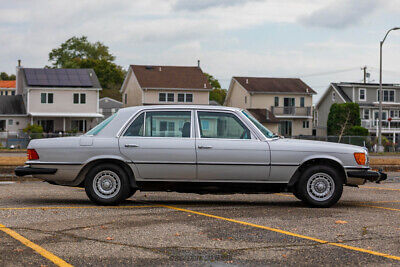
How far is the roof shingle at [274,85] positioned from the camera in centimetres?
7115

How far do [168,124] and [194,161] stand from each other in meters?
0.80

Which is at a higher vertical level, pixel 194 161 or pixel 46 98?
pixel 46 98

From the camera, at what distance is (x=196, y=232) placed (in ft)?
25.6

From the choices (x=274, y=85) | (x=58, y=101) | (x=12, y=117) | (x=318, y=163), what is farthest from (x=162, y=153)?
(x=274, y=85)

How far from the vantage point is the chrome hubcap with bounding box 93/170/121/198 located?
10.4 meters

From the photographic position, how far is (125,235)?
7531mm

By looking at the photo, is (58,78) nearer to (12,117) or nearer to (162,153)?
(12,117)

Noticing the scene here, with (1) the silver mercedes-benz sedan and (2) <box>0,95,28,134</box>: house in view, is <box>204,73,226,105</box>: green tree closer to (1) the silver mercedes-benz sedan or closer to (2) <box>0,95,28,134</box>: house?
(2) <box>0,95,28,134</box>: house

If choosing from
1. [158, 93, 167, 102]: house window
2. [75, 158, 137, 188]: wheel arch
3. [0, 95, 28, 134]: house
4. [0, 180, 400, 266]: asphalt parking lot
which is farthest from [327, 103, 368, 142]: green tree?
[75, 158, 137, 188]: wheel arch

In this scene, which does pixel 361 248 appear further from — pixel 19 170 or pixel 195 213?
pixel 19 170

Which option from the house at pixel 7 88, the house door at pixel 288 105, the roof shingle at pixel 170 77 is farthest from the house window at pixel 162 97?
the house at pixel 7 88

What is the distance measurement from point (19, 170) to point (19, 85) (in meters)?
60.9

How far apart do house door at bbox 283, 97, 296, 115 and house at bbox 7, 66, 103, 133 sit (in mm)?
21158

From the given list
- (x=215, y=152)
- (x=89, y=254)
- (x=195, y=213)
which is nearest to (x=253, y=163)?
(x=215, y=152)
